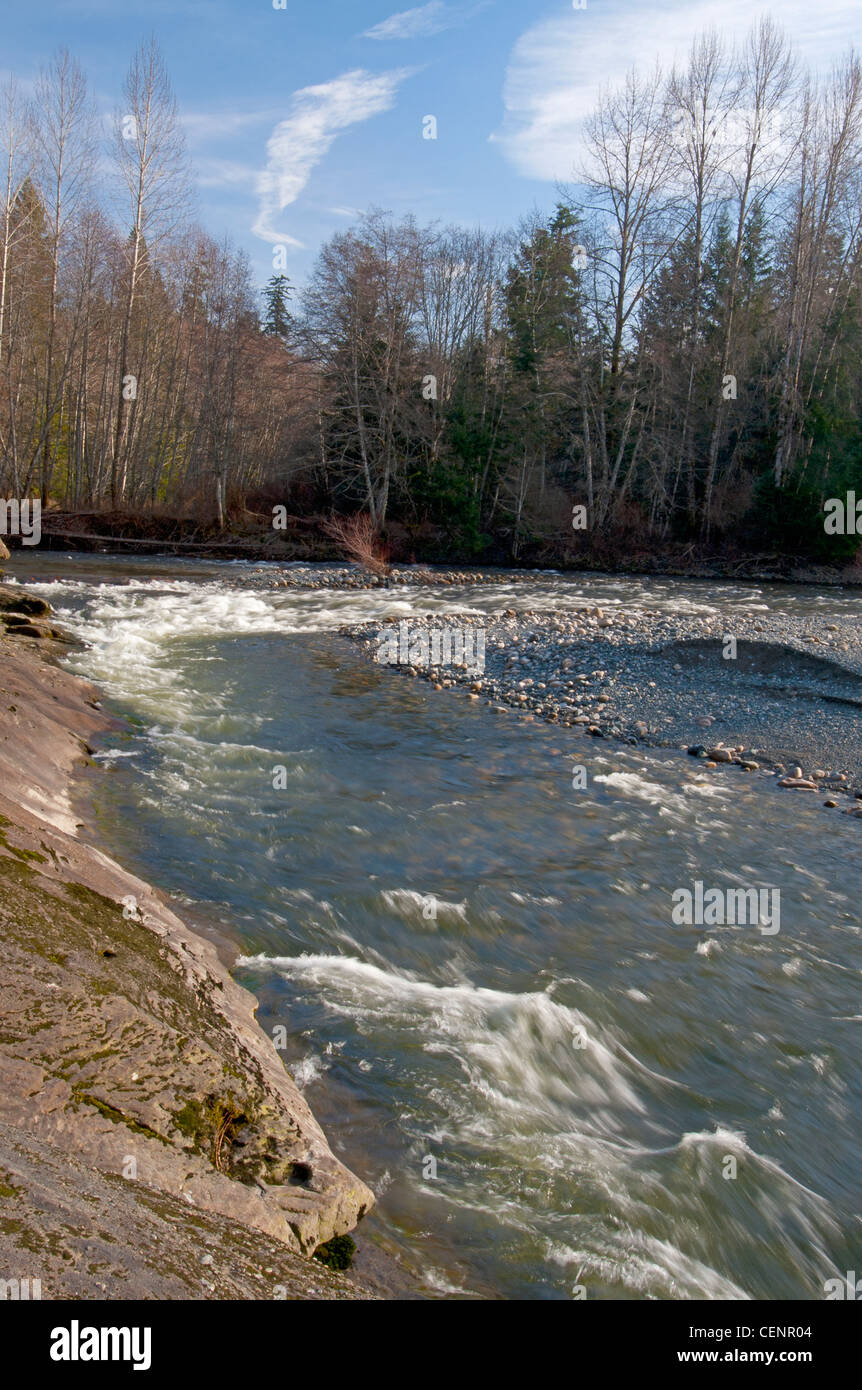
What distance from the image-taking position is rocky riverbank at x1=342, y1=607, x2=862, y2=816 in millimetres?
9758

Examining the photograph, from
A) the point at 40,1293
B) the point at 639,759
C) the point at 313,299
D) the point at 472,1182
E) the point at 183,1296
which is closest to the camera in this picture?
the point at 40,1293

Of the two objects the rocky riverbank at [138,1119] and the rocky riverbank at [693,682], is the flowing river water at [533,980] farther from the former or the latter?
the rocky riverbank at [693,682]

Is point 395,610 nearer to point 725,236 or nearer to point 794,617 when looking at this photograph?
point 794,617

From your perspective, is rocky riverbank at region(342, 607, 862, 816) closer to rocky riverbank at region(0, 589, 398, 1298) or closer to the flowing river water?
the flowing river water

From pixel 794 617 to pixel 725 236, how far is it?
23.2 m

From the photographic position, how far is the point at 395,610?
19.6 metres

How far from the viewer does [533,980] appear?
17.1 feet

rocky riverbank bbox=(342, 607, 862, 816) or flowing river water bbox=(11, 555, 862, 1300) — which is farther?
rocky riverbank bbox=(342, 607, 862, 816)

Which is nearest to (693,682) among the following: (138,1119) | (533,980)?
(533,980)

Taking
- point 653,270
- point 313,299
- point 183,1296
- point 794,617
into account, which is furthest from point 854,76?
point 183,1296

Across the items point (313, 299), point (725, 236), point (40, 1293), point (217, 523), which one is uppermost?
point (725, 236)

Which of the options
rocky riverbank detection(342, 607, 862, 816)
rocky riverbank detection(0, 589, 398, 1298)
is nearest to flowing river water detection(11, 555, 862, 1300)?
rocky riverbank detection(0, 589, 398, 1298)

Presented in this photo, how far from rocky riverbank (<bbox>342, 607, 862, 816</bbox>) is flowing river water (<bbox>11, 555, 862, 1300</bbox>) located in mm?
756

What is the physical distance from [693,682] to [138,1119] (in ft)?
35.6
